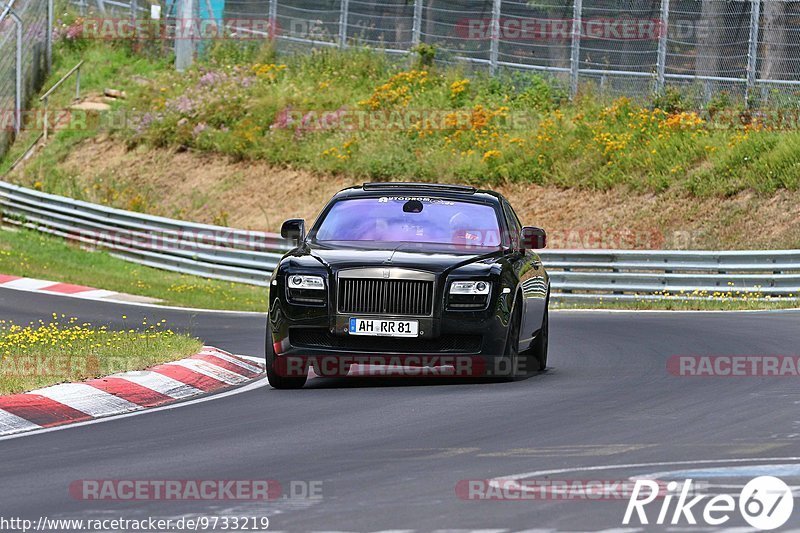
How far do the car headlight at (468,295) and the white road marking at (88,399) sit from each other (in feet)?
8.21

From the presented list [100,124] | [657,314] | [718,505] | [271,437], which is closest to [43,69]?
[100,124]

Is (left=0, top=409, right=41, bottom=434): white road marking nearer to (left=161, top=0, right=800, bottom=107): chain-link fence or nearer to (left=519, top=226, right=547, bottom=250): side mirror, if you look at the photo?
(left=519, top=226, right=547, bottom=250): side mirror

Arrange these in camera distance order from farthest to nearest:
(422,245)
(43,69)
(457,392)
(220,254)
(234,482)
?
1. (43,69)
2. (220,254)
3. (422,245)
4. (457,392)
5. (234,482)

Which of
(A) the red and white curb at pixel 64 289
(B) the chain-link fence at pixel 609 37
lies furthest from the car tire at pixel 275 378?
(B) the chain-link fence at pixel 609 37

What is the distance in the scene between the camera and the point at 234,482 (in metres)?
7.23

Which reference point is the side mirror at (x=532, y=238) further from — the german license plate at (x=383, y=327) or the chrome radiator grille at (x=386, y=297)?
the german license plate at (x=383, y=327)

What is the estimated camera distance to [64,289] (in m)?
23.6

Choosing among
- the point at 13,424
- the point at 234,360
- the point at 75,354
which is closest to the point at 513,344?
the point at 234,360

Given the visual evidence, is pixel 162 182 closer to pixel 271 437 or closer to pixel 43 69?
pixel 43 69

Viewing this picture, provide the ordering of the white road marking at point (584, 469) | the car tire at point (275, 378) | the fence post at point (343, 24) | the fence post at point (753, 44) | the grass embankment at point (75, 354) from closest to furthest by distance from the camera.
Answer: the white road marking at point (584, 469) → the grass embankment at point (75, 354) → the car tire at point (275, 378) → the fence post at point (753, 44) → the fence post at point (343, 24)

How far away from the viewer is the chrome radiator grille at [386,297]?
1138cm

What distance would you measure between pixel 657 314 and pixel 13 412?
43.8ft

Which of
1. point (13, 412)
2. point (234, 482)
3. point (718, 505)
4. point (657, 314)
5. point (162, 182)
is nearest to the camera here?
point (718, 505)

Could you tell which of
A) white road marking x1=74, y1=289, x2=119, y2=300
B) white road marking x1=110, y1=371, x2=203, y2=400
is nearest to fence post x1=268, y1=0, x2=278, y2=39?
white road marking x1=74, y1=289, x2=119, y2=300
